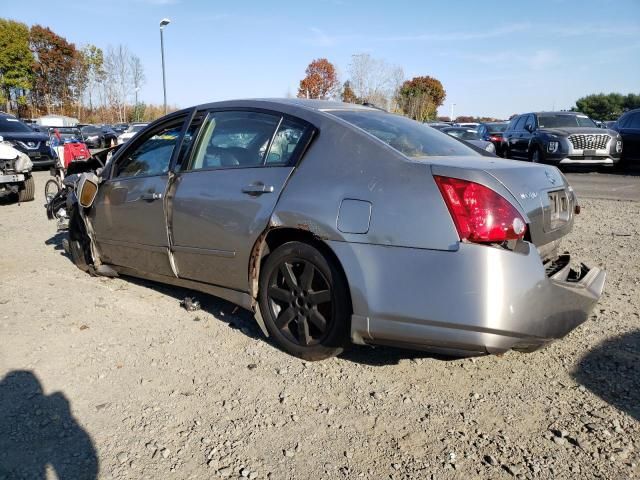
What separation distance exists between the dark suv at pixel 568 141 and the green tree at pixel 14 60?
50.4 meters

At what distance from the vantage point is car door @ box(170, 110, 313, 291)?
336 centimetres

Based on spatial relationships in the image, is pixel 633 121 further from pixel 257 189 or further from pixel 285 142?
pixel 257 189

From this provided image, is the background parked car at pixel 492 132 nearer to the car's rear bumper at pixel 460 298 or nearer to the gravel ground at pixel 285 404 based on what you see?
the gravel ground at pixel 285 404

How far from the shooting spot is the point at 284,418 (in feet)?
8.86

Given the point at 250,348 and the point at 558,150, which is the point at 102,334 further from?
the point at 558,150

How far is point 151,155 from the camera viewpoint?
173 inches

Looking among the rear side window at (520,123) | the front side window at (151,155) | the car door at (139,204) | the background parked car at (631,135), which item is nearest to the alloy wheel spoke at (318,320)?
the car door at (139,204)

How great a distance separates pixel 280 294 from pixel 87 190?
7.91ft

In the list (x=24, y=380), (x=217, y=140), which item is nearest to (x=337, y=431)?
(x=24, y=380)

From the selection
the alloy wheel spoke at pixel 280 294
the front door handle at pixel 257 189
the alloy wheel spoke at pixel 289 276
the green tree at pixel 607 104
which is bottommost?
the alloy wheel spoke at pixel 280 294

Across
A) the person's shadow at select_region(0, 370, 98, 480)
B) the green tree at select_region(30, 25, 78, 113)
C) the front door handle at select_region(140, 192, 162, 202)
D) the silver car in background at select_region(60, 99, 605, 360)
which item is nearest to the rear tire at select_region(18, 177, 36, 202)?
the silver car in background at select_region(60, 99, 605, 360)

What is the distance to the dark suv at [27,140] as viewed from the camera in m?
15.9

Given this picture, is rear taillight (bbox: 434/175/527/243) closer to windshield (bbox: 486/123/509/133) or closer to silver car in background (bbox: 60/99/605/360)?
silver car in background (bbox: 60/99/605/360)

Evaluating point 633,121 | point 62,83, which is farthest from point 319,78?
point 633,121
